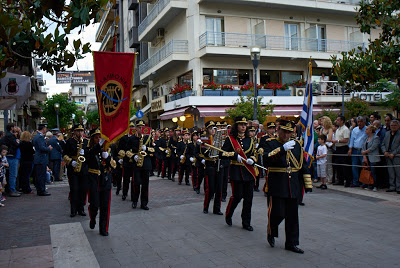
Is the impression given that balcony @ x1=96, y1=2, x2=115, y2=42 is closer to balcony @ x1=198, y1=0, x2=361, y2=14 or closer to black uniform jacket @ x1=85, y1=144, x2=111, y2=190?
balcony @ x1=198, y1=0, x2=361, y2=14

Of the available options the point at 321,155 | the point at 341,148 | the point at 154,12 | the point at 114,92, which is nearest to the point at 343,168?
the point at 341,148

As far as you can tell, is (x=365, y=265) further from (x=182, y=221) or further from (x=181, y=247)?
(x=182, y=221)

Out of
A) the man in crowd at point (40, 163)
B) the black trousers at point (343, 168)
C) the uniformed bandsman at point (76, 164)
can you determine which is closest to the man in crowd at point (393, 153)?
the black trousers at point (343, 168)

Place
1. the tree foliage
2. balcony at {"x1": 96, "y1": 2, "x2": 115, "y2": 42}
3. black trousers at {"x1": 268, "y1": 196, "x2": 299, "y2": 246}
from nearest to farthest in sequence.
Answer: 1. black trousers at {"x1": 268, "y1": 196, "x2": 299, "y2": 246}
2. the tree foliage
3. balcony at {"x1": 96, "y1": 2, "x2": 115, "y2": 42}

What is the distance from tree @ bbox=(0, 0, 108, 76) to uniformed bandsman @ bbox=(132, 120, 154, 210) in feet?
14.8

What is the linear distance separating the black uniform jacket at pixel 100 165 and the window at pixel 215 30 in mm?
18705

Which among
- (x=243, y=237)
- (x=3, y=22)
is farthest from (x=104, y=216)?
(x=3, y=22)

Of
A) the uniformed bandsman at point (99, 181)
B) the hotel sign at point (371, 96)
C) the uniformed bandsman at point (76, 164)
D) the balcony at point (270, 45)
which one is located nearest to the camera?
the uniformed bandsman at point (99, 181)

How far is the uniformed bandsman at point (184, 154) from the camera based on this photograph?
13.7 m

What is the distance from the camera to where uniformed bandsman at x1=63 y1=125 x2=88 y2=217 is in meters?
8.17

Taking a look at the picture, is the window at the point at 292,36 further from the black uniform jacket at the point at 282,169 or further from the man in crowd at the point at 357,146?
the black uniform jacket at the point at 282,169

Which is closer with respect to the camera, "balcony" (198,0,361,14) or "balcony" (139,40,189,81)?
"balcony" (198,0,361,14)

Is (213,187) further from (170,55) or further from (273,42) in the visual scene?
(273,42)

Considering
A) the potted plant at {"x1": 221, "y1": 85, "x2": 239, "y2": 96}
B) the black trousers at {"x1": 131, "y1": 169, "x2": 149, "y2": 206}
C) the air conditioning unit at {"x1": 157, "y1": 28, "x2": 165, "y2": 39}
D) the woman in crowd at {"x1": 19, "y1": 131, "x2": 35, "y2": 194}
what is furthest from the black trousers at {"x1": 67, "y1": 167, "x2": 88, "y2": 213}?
the air conditioning unit at {"x1": 157, "y1": 28, "x2": 165, "y2": 39}
